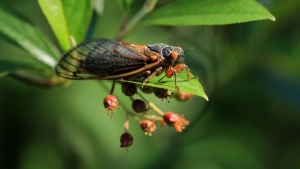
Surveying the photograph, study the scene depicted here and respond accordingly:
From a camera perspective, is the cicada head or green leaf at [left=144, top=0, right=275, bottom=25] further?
the cicada head

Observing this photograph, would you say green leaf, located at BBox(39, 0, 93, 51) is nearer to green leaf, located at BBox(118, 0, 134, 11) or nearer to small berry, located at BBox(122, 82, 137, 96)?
green leaf, located at BBox(118, 0, 134, 11)

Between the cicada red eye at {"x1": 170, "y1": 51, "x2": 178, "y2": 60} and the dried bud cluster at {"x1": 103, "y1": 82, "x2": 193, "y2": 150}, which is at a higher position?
the cicada red eye at {"x1": 170, "y1": 51, "x2": 178, "y2": 60}

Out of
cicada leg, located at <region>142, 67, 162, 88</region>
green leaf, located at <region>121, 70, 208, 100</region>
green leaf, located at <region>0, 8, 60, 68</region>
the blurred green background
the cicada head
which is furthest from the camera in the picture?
the blurred green background

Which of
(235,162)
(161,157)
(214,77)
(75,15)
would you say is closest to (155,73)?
(75,15)

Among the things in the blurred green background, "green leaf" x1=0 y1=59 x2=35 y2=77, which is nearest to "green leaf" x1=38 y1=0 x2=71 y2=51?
"green leaf" x1=0 y1=59 x2=35 y2=77

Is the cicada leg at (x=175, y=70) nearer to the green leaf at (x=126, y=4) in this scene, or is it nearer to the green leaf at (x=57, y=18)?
the green leaf at (x=126, y=4)

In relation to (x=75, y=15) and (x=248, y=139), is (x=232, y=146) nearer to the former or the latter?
(x=248, y=139)
